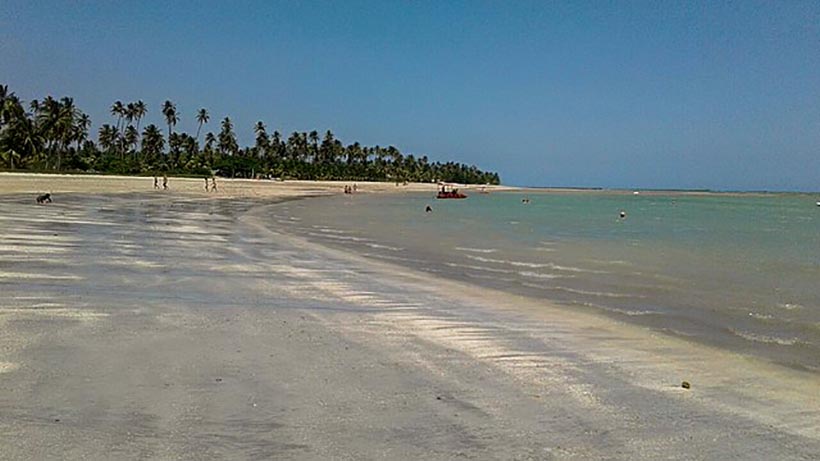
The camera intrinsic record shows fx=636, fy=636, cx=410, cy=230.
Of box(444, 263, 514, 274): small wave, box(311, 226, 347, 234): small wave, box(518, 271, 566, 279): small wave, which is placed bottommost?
box(311, 226, 347, 234): small wave

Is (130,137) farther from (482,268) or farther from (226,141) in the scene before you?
(482,268)

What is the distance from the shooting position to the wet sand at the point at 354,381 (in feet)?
12.7

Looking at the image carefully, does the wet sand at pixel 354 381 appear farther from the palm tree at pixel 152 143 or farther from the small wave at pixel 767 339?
the palm tree at pixel 152 143

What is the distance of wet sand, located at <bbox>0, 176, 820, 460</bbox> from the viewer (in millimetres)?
3885

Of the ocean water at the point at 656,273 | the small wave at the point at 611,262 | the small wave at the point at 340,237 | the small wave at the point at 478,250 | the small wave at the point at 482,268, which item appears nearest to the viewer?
the ocean water at the point at 656,273

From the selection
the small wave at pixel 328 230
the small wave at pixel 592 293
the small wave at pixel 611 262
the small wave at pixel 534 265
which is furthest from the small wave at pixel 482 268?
the small wave at pixel 328 230

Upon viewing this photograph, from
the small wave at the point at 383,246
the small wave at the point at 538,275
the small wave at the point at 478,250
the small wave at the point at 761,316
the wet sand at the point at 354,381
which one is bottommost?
the small wave at the point at 383,246

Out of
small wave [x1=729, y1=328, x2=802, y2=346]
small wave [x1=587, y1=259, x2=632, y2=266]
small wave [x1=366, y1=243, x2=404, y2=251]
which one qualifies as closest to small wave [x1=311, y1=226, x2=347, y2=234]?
small wave [x1=366, y1=243, x2=404, y2=251]

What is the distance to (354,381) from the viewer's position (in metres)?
5.06

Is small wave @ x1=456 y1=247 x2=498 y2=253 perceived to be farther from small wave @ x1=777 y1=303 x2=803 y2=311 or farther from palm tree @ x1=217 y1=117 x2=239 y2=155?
palm tree @ x1=217 y1=117 x2=239 y2=155

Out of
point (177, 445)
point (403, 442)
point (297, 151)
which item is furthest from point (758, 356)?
point (297, 151)

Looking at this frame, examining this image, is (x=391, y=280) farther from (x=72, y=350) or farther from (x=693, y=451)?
(x=693, y=451)

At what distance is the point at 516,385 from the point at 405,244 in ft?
46.7

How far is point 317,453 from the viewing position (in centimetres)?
370
